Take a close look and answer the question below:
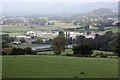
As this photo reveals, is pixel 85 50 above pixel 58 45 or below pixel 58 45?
below

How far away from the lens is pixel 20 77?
1279cm

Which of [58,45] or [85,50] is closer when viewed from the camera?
[85,50]

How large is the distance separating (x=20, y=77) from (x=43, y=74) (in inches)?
57.8

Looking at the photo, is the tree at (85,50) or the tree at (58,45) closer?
the tree at (85,50)

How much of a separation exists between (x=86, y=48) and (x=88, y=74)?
76.0ft

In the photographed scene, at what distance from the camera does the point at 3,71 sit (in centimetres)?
1414

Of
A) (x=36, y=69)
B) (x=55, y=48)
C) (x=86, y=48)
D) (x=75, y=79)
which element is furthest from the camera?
(x=55, y=48)

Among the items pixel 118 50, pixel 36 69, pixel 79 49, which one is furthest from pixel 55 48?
pixel 36 69

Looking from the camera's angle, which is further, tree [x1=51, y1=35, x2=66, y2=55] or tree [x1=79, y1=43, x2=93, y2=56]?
tree [x1=51, y1=35, x2=66, y2=55]

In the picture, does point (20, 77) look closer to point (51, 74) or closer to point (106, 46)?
point (51, 74)

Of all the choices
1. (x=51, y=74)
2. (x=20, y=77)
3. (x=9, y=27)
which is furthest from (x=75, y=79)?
(x=9, y=27)

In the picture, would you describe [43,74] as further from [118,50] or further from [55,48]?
[55,48]

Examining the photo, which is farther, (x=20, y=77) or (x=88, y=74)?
(x=88, y=74)

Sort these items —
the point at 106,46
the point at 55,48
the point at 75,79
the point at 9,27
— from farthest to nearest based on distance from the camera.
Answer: the point at 9,27 < the point at 106,46 < the point at 55,48 < the point at 75,79
